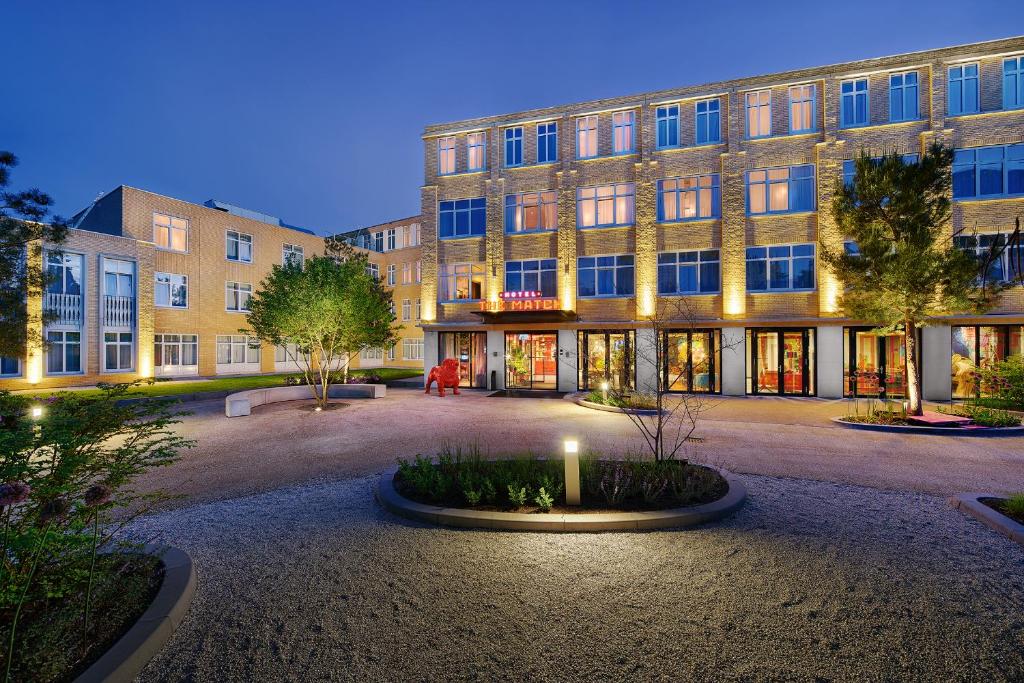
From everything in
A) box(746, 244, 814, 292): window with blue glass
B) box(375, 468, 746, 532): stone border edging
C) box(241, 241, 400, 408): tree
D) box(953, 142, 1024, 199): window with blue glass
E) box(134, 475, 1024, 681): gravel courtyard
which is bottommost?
box(134, 475, 1024, 681): gravel courtyard

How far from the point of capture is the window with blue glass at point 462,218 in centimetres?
2680

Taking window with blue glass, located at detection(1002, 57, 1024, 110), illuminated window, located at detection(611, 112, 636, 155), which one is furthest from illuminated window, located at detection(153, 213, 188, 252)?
window with blue glass, located at detection(1002, 57, 1024, 110)

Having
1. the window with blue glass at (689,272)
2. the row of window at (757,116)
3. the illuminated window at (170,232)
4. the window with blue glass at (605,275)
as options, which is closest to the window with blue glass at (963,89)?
the row of window at (757,116)

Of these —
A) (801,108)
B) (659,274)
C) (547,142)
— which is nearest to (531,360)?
(659,274)

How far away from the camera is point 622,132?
24734mm

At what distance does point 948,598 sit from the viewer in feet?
14.2

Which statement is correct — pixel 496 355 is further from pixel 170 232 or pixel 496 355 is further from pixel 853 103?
pixel 170 232

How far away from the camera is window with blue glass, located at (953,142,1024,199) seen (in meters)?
20.0

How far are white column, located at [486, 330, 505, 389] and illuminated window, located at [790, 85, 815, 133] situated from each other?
1752 cm

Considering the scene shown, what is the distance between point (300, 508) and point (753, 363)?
21.4m

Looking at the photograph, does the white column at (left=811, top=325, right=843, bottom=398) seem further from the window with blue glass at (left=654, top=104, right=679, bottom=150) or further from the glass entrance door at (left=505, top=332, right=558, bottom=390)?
the glass entrance door at (left=505, top=332, right=558, bottom=390)

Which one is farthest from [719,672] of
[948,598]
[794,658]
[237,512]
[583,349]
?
[583,349]

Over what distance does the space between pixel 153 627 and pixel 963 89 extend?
31.2 m

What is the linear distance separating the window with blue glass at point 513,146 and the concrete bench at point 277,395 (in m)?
14.7
